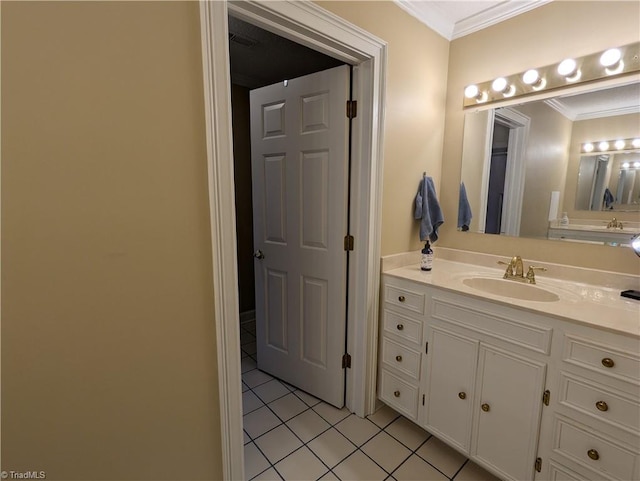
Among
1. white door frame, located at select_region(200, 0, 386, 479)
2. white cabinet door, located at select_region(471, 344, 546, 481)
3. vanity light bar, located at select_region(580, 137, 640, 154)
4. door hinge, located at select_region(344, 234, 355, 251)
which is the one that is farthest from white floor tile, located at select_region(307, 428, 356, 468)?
vanity light bar, located at select_region(580, 137, 640, 154)

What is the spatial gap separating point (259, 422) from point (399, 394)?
0.87 meters

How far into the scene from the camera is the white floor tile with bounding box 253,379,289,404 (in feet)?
6.77

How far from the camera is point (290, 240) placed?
201 centimetres

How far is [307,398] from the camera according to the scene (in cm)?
206

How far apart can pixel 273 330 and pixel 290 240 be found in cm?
72

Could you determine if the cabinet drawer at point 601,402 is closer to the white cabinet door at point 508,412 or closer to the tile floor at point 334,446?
the white cabinet door at point 508,412

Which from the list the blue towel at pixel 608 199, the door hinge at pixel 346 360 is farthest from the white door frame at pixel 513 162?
the door hinge at pixel 346 360

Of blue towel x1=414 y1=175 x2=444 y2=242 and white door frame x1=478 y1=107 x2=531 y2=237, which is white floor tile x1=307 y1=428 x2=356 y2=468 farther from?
white door frame x1=478 y1=107 x2=531 y2=237

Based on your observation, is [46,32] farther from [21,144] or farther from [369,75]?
[369,75]

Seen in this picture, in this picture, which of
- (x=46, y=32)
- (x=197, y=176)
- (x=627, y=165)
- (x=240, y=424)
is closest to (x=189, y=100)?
(x=197, y=176)

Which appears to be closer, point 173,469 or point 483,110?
point 173,469

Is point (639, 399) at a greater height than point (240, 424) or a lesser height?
greater

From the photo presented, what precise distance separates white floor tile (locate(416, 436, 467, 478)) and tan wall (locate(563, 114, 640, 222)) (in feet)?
4.69

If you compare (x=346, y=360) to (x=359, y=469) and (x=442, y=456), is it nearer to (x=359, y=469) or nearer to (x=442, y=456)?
(x=359, y=469)
